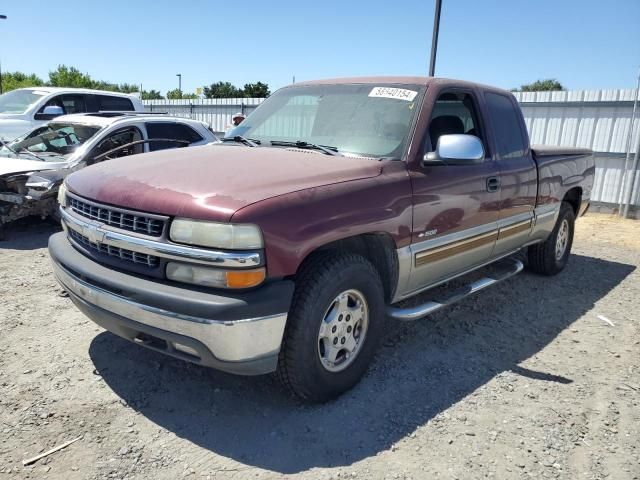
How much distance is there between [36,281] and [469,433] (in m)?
4.24

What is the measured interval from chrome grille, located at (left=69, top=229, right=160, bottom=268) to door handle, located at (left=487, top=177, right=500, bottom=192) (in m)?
2.66

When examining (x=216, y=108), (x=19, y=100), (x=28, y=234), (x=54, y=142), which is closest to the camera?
(x=28, y=234)

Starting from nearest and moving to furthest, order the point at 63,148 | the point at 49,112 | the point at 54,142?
the point at 63,148 → the point at 54,142 → the point at 49,112

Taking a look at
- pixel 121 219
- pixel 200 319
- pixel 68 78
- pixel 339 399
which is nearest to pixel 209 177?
pixel 121 219

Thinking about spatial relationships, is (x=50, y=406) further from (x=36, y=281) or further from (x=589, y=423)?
(x=589, y=423)

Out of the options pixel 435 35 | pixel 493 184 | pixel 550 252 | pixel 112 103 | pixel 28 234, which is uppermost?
pixel 435 35

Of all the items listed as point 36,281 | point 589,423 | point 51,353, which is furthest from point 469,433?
point 36,281

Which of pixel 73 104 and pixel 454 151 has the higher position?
pixel 73 104

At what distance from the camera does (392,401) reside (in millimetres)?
3135

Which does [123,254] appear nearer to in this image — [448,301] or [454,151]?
[454,151]

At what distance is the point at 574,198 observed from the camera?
6039 mm

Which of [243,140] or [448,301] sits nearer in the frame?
[448,301]

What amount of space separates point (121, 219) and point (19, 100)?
9.08m

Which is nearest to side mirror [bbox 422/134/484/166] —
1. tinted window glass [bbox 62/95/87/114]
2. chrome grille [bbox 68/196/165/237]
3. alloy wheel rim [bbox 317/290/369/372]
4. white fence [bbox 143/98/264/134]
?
alloy wheel rim [bbox 317/290/369/372]
